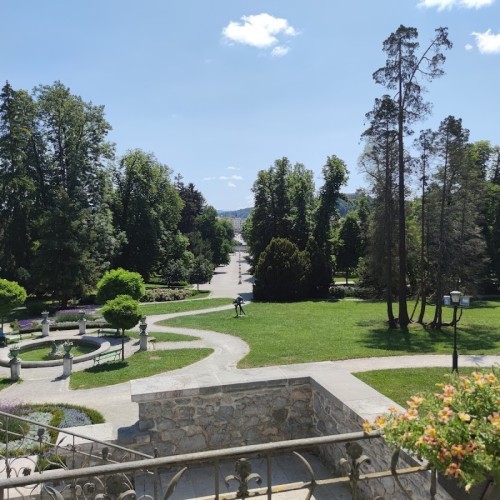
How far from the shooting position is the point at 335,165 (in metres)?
39.8

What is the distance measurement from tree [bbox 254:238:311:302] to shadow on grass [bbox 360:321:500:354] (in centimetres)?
1439

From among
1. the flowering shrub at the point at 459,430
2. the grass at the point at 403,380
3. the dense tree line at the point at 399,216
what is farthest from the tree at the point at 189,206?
the flowering shrub at the point at 459,430

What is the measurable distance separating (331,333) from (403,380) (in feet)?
25.4

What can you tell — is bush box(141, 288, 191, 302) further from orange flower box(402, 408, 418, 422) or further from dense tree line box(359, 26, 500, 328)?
orange flower box(402, 408, 418, 422)

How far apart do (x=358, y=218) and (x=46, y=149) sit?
30.2 meters

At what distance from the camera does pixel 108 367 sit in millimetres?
14258

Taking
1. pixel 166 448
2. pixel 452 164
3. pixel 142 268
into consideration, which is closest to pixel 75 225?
pixel 142 268

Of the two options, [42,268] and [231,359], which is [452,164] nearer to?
[231,359]

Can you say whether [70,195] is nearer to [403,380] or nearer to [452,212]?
[452,212]

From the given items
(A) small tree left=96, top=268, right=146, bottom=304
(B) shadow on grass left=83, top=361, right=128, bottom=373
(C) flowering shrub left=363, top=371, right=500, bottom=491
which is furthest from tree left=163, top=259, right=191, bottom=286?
(C) flowering shrub left=363, top=371, right=500, bottom=491

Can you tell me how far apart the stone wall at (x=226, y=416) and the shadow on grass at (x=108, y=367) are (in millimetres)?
7439

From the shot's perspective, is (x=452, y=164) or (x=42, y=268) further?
(x=42, y=268)

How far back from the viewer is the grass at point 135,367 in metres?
12.7

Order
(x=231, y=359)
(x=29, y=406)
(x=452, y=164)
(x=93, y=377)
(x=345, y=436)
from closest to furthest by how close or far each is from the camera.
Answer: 1. (x=345, y=436)
2. (x=29, y=406)
3. (x=93, y=377)
4. (x=231, y=359)
5. (x=452, y=164)
